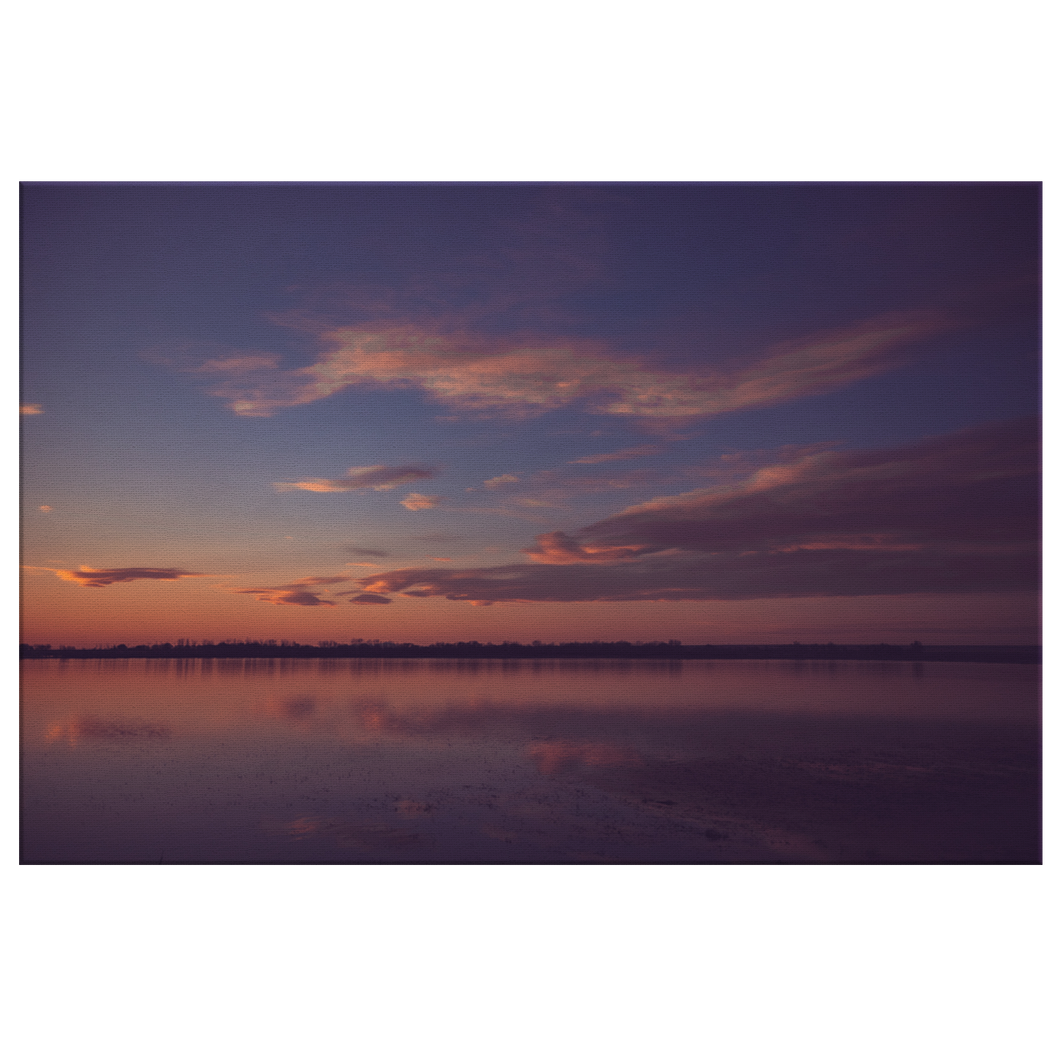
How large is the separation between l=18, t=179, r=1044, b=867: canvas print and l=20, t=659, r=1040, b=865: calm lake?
0.17 feet

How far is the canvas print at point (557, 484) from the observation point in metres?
4.89

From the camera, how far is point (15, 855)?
4555 millimetres

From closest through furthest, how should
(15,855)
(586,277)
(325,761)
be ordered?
(15,855)
(586,277)
(325,761)

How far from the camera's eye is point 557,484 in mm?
6055

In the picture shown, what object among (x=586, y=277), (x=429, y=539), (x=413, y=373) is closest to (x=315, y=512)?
(x=429, y=539)

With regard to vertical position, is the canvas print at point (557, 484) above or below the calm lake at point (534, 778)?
above

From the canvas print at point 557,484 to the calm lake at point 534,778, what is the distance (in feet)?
0.17

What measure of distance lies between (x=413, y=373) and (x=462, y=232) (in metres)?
1.36

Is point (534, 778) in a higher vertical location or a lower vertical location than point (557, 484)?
lower

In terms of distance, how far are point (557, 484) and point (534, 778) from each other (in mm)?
2992

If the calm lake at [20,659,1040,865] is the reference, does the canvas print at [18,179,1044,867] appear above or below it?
above

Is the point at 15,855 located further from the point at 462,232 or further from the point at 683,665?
the point at 683,665

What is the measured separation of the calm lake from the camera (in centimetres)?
505

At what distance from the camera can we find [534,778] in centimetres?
668
